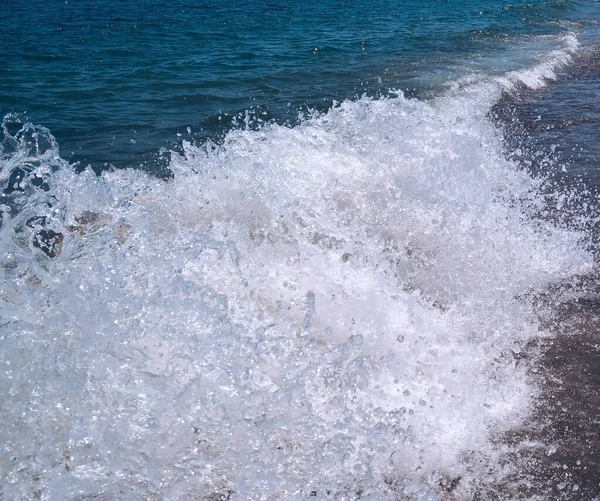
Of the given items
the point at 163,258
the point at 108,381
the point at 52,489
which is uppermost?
the point at 163,258

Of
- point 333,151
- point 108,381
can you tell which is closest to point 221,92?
point 333,151

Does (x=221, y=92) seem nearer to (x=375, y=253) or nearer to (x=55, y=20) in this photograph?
(x=375, y=253)

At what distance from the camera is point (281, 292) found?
440cm

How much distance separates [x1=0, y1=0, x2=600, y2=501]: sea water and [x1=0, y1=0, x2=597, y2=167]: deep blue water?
114 millimetres

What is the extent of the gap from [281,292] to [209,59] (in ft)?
28.6

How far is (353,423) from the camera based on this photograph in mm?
3318

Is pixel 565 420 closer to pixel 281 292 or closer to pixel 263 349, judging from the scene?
pixel 263 349

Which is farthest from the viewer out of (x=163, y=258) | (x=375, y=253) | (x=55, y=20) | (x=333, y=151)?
(x=55, y=20)

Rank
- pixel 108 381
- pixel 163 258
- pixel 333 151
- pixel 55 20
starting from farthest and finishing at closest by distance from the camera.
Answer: pixel 55 20
pixel 333 151
pixel 163 258
pixel 108 381

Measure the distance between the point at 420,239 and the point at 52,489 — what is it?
3776 millimetres

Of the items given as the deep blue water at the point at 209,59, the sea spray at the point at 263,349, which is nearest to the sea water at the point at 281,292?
the sea spray at the point at 263,349

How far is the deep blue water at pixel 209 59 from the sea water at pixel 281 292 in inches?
4.5

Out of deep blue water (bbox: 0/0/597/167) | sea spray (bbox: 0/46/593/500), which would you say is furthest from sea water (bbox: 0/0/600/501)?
deep blue water (bbox: 0/0/597/167)

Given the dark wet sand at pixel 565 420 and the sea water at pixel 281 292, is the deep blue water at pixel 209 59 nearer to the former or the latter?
the sea water at pixel 281 292
